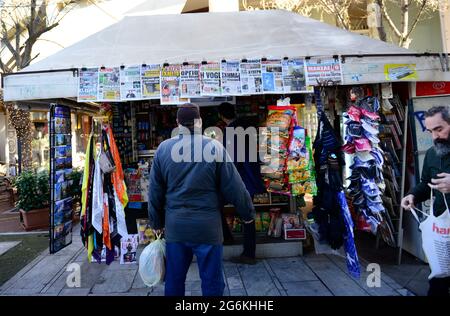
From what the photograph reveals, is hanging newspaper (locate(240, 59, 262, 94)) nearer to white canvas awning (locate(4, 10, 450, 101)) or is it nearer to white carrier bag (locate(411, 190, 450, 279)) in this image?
white canvas awning (locate(4, 10, 450, 101))

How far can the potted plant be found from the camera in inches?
270

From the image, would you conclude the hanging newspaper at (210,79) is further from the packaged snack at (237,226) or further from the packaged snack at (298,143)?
the packaged snack at (237,226)

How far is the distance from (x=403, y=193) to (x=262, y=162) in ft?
6.17

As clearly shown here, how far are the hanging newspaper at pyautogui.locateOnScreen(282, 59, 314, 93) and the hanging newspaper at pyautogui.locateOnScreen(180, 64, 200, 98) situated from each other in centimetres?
101

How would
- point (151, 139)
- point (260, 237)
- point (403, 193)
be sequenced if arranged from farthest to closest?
point (151, 139)
point (260, 237)
point (403, 193)

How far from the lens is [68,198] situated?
477cm

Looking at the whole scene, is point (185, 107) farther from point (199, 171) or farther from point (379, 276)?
point (379, 276)

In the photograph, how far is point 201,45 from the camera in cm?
455

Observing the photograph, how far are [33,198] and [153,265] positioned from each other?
5047 millimetres

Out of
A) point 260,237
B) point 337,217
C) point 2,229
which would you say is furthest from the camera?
point 2,229

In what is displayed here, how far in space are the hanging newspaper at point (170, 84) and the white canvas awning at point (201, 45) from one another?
0.17 meters

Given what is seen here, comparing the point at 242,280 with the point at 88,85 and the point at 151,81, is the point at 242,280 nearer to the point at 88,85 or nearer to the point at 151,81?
the point at 151,81

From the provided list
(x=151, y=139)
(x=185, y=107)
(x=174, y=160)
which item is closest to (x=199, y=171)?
(x=174, y=160)

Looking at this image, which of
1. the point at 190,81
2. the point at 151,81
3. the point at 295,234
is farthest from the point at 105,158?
the point at 295,234
